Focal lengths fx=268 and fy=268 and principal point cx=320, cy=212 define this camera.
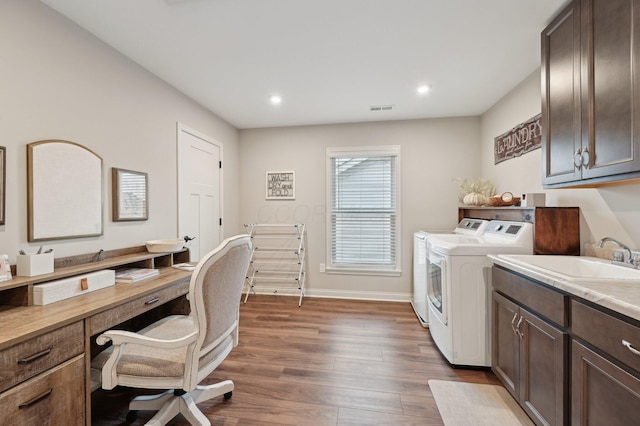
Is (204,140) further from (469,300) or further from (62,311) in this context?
(469,300)

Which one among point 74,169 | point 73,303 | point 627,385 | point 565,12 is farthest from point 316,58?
point 627,385

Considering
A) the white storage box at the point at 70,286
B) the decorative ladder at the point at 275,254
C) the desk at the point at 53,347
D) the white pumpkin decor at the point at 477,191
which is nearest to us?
the desk at the point at 53,347

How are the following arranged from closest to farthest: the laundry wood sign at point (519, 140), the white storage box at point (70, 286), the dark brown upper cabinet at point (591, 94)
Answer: the dark brown upper cabinet at point (591, 94) < the white storage box at point (70, 286) < the laundry wood sign at point (519, 140)

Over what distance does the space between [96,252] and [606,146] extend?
10.3 feet

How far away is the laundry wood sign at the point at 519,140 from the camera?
2.33m

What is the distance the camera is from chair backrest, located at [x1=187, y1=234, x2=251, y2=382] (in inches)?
49.1

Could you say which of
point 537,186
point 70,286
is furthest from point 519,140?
point 70,286

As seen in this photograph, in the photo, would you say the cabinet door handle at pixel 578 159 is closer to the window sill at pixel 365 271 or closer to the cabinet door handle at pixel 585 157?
the cabinet door handle at pixel 585 157

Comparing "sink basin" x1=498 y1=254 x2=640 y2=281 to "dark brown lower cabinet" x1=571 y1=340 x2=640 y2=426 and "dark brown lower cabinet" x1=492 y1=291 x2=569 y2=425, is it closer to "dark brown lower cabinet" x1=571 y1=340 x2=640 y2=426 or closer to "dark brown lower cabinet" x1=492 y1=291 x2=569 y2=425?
"dark brown lower cabinet" x1=492 y1=291 x2=569 y2=425

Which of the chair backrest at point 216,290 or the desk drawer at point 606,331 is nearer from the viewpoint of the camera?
the desk drawer at point 606,331

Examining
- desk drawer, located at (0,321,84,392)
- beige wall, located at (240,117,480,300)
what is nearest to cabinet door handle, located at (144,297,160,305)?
desk drawer, located at (0,321,84,392)

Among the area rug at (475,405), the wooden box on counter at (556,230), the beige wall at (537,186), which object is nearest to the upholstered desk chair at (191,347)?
the area rug at (475,405)

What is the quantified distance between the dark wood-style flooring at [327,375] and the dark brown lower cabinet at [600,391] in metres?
0.76

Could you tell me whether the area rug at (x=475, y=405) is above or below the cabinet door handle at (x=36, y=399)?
below
